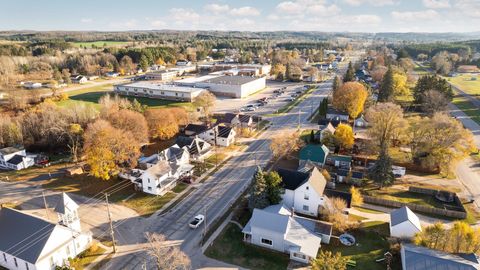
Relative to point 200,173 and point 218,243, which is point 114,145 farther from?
point 218,243

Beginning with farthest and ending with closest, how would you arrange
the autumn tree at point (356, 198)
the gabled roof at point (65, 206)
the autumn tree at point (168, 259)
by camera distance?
1. the autumn tree at point (356, 198)
2. the gabled roof at point (65, 206)
3. the autumn tree at point (168, 259)

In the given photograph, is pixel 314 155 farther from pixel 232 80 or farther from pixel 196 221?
pixel 232 80

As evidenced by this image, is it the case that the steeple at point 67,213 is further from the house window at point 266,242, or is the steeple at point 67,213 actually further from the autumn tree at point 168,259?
the house window at point 266,242

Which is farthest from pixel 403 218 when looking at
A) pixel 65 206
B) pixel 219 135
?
pixel 65 206

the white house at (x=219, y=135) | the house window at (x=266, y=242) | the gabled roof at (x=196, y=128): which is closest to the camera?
the house window at (x=266, y=242)

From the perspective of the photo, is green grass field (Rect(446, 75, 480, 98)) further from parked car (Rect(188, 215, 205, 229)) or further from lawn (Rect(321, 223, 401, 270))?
parked car (Rect(188, 215, 205, 229))

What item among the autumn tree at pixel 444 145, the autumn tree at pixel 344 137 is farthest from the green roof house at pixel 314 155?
the autumn tree at pixel 444 145
